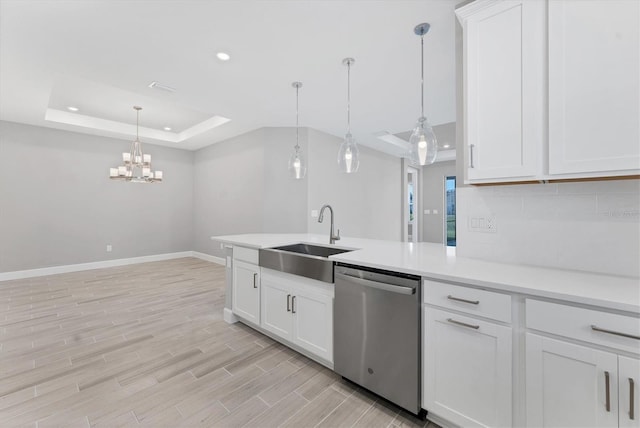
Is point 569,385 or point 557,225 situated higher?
point 557,225

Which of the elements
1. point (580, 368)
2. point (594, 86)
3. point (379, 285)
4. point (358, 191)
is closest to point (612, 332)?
point (580, 368)

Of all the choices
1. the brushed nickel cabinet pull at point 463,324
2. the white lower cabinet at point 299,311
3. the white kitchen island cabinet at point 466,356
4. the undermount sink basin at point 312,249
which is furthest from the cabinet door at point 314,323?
the brushed nickel cabinet pull at point 463,324

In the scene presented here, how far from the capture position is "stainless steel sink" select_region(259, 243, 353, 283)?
2.00 meters

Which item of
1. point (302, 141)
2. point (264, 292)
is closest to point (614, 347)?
point (264, 292)

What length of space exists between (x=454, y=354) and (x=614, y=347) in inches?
24.4

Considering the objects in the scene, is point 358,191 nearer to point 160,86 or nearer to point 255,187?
point 255,187

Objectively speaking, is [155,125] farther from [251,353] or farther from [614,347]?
[614,347]

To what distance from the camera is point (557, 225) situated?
5.26 ft

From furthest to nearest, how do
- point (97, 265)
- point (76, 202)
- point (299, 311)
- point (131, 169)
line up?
point (97, 265) < point (76, 202) < point (131, 169) < point (299, 311)

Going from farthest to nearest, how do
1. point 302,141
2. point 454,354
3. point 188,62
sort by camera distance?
1. point 302,141
2. point 188,62
3. point 454,354

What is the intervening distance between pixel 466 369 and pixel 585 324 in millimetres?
564

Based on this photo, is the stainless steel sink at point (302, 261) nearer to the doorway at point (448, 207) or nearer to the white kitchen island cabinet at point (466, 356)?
the white kitchen island cabinet at point (466, 356)

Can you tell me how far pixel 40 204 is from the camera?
4.86 m

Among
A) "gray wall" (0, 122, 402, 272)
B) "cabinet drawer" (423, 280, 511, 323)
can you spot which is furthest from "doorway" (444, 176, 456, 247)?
"cabinet drawer" (423, 280, 511, 323)
